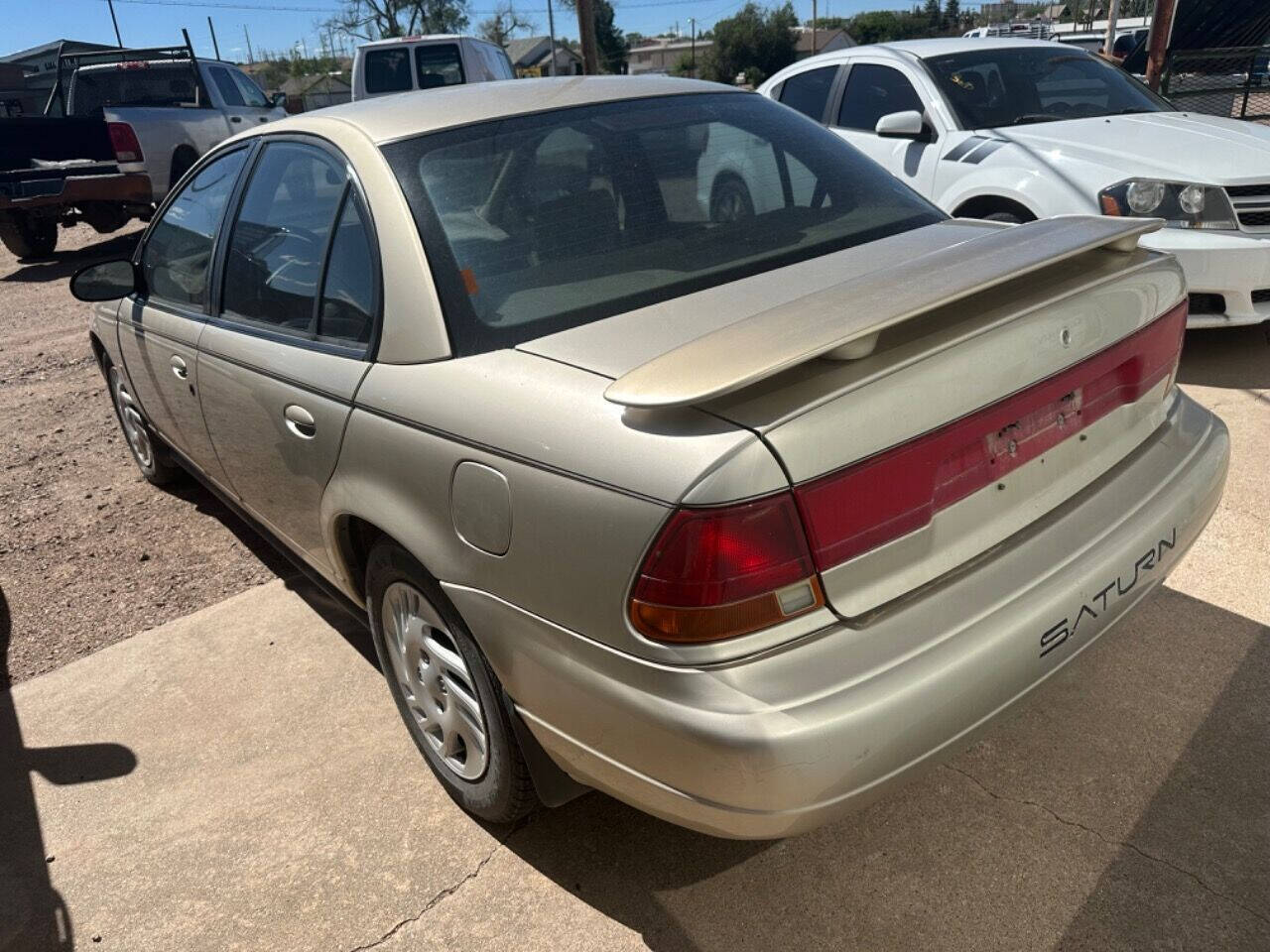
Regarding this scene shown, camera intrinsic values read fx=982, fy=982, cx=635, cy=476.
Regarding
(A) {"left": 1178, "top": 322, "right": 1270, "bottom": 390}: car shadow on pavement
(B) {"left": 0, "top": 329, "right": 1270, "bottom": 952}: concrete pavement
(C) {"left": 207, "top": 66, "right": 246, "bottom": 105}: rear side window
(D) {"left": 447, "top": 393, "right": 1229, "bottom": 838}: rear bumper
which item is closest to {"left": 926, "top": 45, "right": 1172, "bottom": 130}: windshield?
(A) {"left": 1178, "top": 322, "right": 1270, "bottom": 390}: car shadow on pavement

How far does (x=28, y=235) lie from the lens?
12.8m

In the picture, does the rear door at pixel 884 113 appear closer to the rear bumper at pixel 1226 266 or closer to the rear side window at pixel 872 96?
the rear side window at pixel 872 96

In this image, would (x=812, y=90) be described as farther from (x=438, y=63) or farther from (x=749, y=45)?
(x=749, y=45)

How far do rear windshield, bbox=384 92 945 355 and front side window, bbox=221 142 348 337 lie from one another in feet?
1.10

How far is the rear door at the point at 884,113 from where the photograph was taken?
5668 millimetres

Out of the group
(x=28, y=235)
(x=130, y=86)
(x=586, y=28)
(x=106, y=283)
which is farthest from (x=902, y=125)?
(x=586, y=28)

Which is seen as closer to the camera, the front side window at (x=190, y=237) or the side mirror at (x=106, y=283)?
the front side window at (x=190, y=237)

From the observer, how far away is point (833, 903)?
2098 millimetres

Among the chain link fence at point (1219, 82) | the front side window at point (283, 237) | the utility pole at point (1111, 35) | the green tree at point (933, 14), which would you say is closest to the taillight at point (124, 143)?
the front side window at point (283, 237)

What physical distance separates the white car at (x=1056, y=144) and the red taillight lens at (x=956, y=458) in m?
2.96

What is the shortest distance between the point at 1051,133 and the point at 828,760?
4.67m

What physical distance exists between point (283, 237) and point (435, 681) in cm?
137

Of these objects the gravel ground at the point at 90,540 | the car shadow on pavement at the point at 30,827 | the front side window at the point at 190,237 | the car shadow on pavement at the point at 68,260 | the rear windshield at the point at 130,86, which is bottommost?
the car shadow on pavement at the point at 68,260

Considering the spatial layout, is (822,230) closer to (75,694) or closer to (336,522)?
(336,522)
